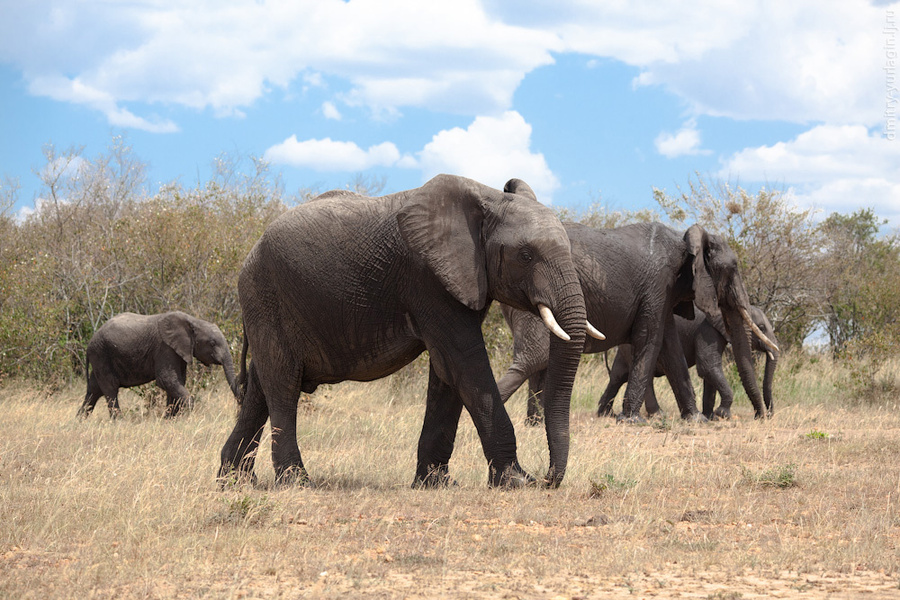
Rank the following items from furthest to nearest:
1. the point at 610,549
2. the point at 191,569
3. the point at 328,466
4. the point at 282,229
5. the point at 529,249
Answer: the point at 328,466 → the point at 282,229 → the point at 529,249 → the point at 610,549 → the point at 191,569

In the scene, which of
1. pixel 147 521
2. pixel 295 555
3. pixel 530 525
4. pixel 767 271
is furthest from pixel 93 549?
pixel 767 271

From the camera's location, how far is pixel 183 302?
17.7 m

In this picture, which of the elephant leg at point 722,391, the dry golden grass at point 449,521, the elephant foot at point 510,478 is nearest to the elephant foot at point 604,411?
the elephant leg at point 722,391

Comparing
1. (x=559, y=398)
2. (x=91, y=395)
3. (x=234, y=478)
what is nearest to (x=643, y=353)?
(x=559, y=398)

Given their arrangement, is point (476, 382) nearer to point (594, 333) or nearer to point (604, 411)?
point (594, 333)

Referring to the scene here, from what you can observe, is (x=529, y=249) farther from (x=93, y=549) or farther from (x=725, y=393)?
(x=725, y=393)

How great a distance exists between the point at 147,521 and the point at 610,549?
297 cm

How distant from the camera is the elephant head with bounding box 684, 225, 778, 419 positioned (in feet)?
43.9

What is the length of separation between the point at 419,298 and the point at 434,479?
1.53 metres

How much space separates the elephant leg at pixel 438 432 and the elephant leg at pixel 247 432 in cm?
147

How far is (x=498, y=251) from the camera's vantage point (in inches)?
305

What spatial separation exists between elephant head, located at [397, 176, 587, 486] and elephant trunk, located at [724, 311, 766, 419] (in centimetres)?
689

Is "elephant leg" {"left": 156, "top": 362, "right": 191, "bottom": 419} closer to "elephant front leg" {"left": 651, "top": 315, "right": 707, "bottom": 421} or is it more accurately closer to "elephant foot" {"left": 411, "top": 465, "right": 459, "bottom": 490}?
"elephant front leg" {"left": 651, "top": 315, "right": 707, "bottom": 421}

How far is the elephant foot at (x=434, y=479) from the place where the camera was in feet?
27.3
